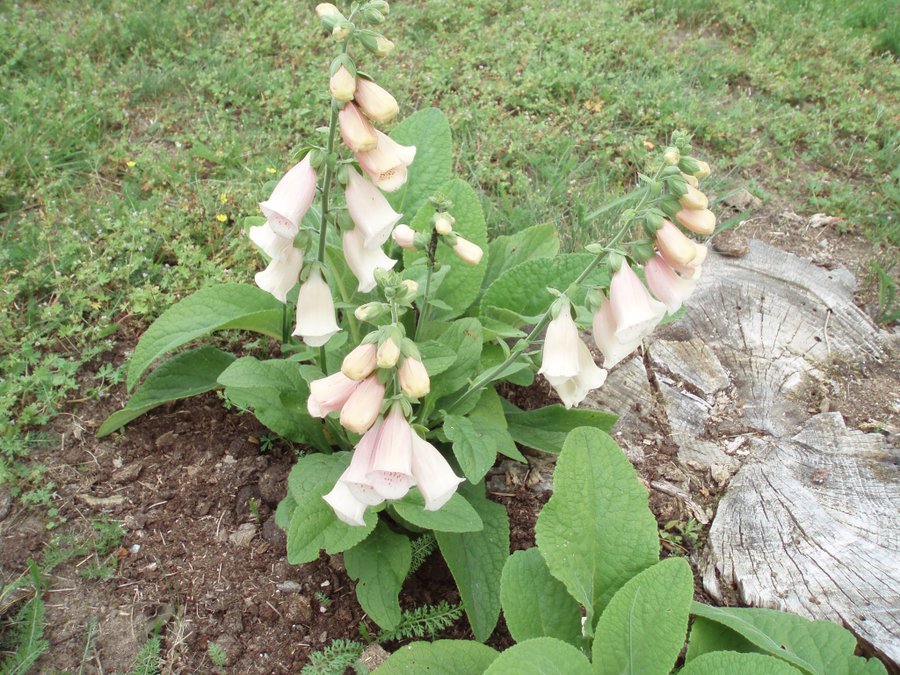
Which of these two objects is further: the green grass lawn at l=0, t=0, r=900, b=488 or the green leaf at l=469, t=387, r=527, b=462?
the green grass lawn at l=0, t=0, r=900, b=488

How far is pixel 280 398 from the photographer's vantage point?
98.3 inches

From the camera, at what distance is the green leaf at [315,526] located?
7.02 ft

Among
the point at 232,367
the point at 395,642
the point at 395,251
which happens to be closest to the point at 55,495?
the point at 232,367

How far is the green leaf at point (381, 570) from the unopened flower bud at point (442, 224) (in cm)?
98

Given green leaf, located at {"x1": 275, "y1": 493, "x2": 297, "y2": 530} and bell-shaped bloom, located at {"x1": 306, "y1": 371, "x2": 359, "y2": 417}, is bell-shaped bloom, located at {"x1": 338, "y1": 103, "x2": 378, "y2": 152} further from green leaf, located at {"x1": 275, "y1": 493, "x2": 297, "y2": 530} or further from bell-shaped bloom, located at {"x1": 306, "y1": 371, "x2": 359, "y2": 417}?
green leaf, located at {"x1": 275, "y1": 493, "x2": 297, "y2": 530}

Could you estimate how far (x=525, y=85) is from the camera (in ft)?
15.7

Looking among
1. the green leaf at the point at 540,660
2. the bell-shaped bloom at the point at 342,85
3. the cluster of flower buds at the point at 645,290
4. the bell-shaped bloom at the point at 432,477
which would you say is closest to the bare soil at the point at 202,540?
the green leaf at the point at 540,660

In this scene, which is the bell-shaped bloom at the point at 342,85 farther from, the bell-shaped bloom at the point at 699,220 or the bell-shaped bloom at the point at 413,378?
the bell-shaped bloom at the point at 699,220

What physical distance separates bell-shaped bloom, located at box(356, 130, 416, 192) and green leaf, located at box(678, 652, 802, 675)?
150 cm

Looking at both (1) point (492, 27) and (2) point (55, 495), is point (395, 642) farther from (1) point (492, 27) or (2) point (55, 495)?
(1) point (492, 27)

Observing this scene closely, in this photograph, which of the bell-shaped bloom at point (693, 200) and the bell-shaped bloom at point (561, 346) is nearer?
the bell-shaped bloom at point (693, 200)

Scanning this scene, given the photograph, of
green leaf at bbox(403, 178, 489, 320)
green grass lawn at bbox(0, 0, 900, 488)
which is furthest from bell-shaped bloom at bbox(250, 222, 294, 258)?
green grass lawn at bbox(0, 0, 900, 488)

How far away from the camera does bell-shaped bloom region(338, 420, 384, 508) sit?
1842mm

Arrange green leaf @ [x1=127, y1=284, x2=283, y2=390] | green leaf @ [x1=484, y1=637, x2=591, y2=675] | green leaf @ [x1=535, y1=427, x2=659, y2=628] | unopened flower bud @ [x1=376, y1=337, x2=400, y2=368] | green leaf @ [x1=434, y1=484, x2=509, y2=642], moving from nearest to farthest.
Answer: unopened flower bud @ [x1=376, y1=337, x2=400, y2=368]
green leaf @ [x1=484, y1=637, x2=591, y2=675]
green leaf @ [x1=535, y1=427, x2=659, y2=628]
green leaf @ [x1=434, y1=484, x2=509, y2=642]
green leaf @ [x1=127, y1=284, x2=283, y2=390]
